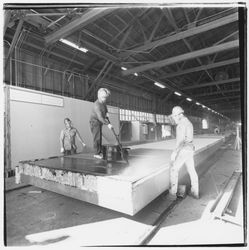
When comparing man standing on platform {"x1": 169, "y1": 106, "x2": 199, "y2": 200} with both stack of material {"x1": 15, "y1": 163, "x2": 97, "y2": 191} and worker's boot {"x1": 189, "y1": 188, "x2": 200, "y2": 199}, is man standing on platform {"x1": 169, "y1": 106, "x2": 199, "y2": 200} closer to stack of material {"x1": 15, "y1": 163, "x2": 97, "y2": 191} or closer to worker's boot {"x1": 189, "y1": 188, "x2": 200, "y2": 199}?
worker's boot {"x1": 189, "y1": 188, "x2": 200, "y2": 199}

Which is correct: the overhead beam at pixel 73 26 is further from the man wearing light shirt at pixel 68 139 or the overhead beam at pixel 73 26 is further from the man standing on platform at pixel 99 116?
the man wearing light shirt at pixel 68 139

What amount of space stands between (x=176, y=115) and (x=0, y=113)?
2.30 meters

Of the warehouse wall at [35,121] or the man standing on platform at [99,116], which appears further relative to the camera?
the warehouse wall at [35,121]

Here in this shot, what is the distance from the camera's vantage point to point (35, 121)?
477cm

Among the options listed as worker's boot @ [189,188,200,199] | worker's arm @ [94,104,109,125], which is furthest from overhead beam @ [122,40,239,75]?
worker's arm @ [94,104,109,125]

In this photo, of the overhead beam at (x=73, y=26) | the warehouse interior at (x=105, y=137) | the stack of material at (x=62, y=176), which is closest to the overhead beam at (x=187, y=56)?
the warehouse interior at (x=105, y=137)

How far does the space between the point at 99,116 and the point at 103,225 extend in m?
1.53

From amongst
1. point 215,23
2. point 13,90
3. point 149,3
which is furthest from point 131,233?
point 215,23

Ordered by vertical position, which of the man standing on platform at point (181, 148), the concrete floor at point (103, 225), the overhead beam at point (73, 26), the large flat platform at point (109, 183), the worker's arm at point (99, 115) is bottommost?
the concrete floor at point (103, 225)

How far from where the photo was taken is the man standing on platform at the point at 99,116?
103 inches

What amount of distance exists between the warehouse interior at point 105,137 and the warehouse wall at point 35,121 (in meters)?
0.03

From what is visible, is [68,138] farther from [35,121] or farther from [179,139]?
[179,139]

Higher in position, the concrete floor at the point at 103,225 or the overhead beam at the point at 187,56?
the overhead beam at the point at 187,56

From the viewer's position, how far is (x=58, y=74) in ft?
23.5
